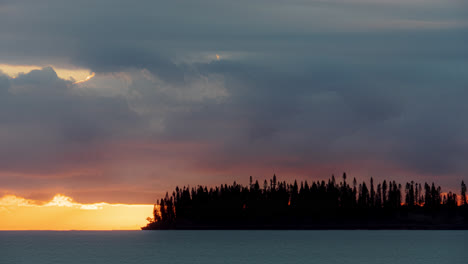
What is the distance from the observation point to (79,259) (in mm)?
169000

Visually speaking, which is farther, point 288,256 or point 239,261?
point 288,256

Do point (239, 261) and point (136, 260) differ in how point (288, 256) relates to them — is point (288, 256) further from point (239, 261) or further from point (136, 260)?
point (136, 260)

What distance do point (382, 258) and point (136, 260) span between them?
6064 centimetres

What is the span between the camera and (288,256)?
6673 inches

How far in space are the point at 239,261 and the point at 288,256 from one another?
19.1 meters

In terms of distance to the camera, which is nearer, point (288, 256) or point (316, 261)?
point (316, 261)

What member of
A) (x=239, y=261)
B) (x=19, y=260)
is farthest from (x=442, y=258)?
(x=19, y=260)

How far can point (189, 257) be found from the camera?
560 feet

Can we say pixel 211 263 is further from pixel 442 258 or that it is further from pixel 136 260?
pixel 442 258

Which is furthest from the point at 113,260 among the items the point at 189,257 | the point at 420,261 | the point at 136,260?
the point at 420,261

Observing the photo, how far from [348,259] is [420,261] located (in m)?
17.3

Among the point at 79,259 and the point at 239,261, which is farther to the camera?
the point at 79,259

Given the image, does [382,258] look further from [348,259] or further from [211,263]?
[211,263]

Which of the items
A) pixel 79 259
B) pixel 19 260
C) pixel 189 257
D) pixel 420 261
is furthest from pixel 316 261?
pixel 19 260
